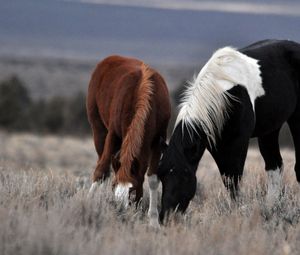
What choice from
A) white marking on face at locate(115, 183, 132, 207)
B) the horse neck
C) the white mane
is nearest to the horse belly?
the white mane

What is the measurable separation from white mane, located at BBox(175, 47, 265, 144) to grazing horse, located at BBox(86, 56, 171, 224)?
52 cm

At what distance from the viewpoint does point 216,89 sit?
780cm

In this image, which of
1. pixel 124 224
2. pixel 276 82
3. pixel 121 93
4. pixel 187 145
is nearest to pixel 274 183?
pixel 276 82

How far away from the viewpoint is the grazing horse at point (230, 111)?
7.38 meters

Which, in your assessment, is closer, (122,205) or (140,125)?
(122,205)

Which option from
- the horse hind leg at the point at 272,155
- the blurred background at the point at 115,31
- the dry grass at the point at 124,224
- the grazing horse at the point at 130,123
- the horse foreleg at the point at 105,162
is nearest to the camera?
the dry grass at the point at 124,224

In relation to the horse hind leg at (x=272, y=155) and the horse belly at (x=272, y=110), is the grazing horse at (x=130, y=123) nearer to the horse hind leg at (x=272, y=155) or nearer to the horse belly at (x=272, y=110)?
the horse belly at (x=272, y=110)

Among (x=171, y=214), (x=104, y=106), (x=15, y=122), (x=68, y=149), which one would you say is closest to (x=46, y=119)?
(x=15, y=122)

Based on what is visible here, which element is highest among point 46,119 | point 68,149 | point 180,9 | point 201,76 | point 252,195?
point 201,76

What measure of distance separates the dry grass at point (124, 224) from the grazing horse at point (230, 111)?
367 mm

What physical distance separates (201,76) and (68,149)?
A: 16.5 m

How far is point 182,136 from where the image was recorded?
7531 mm

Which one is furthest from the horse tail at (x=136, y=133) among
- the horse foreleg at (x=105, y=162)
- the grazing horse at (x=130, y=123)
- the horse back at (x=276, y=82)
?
the horse back at (x=276, y=82)

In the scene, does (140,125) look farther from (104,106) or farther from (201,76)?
(104,106)
